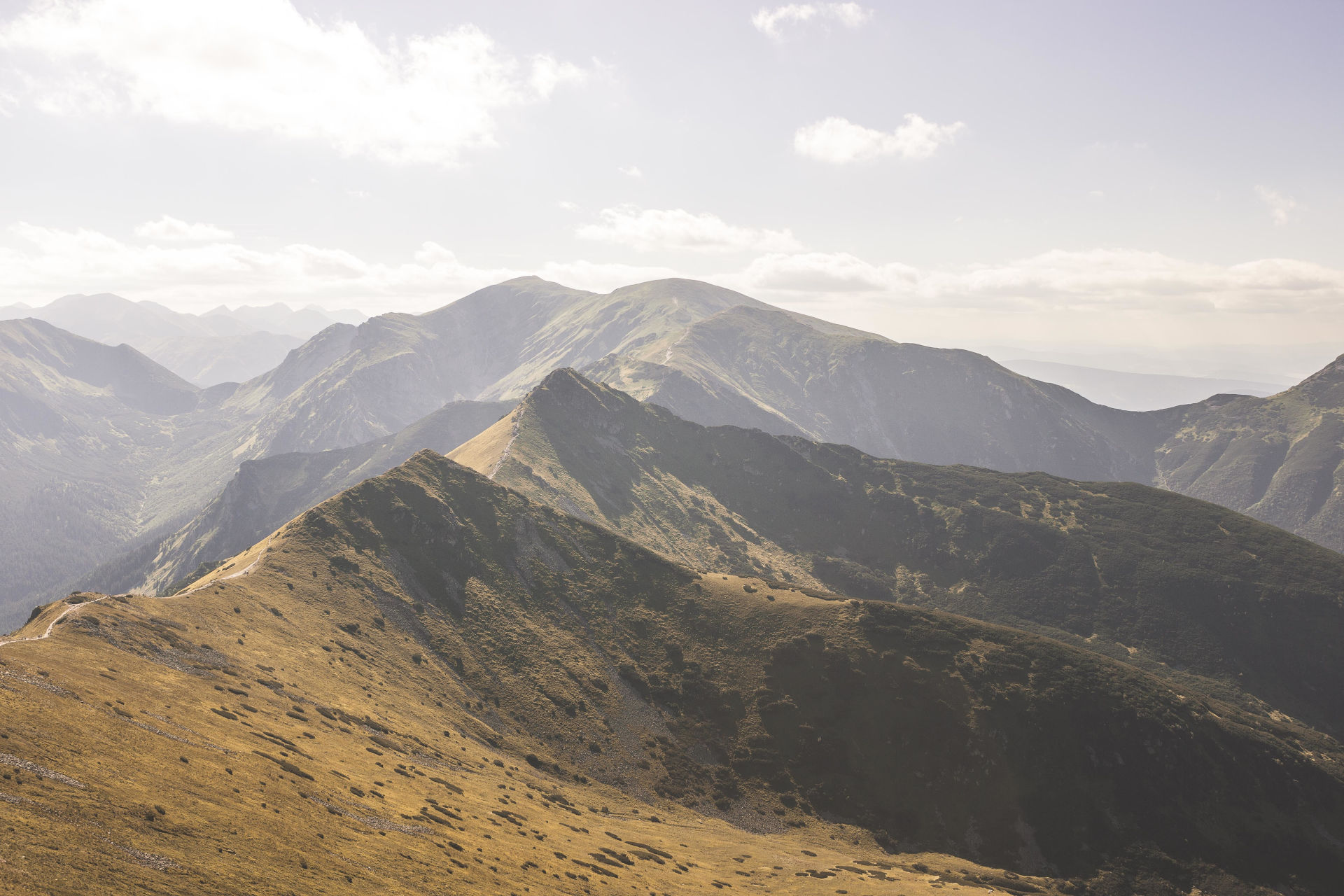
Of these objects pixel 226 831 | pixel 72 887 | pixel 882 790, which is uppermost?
pixel 72 887

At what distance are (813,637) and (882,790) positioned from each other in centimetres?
2893

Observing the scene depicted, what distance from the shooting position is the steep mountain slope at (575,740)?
41.3 metres

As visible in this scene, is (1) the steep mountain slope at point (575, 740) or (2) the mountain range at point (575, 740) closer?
(2) the mountain range at point (575, 740)

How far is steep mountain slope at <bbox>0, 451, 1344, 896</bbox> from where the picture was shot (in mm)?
41312

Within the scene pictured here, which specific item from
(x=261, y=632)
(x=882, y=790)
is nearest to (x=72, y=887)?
(x=261, y=632)

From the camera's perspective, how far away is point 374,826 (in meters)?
47.9

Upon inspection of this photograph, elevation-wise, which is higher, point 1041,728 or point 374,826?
point 374,826

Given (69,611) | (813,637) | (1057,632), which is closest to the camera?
(69,611)

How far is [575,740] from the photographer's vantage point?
96.6 m

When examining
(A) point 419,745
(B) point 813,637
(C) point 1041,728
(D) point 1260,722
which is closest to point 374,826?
(A) point 419,745

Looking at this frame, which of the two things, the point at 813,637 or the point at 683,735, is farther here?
the point at 813,637

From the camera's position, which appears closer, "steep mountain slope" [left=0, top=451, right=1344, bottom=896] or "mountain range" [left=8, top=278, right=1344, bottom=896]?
"mountain range" [left=8, top=278, right=1344, bottom=896]

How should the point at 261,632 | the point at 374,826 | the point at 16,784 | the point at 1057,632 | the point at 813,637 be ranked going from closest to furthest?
the point at 16,784
the point at 374,826
the point at 261,632
the point at 813,637
the point at 1057,632

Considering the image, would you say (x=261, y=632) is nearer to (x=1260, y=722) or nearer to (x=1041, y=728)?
(x=1041, y=728)
